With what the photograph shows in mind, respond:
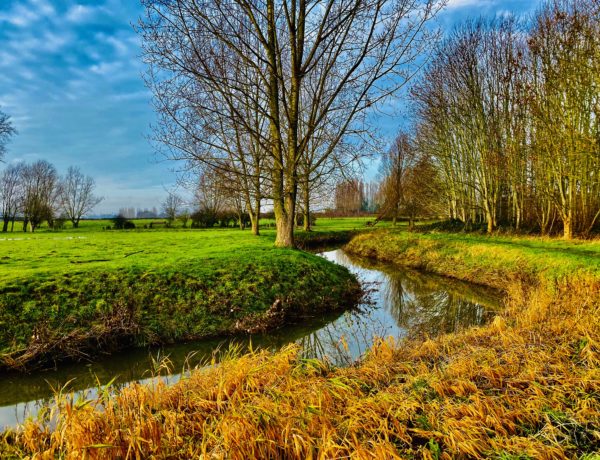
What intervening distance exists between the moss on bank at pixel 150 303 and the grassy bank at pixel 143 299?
2 centimetres

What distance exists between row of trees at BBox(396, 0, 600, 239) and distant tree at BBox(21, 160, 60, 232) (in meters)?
46.5

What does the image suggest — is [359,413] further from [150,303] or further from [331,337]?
[150,303]

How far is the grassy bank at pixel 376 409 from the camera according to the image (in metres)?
2.99

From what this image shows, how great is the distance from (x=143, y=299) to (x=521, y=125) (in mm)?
22380

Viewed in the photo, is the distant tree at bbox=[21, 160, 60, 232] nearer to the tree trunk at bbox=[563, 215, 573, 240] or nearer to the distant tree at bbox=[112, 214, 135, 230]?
the distant tree at bbox=[112, 214, 135, 230]

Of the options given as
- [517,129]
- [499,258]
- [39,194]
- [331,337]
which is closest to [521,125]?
[517,129]

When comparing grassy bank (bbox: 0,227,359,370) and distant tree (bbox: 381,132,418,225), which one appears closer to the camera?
grassy bank (bbox: 0,227,359,370)

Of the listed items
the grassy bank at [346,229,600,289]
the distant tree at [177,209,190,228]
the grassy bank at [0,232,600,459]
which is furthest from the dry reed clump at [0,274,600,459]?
the distant tree at [177,209,190,228]

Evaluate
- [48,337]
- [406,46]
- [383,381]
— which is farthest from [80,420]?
[406,46]

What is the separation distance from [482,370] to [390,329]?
3.91 m

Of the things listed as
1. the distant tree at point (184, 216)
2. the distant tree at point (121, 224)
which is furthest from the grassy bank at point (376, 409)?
the distant tree at point (184, 216)

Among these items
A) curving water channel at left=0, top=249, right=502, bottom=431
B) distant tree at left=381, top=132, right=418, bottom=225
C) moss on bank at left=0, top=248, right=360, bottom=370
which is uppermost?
distant tree at left=381, top=132, right=418, bottom=225

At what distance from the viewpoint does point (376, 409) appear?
143 inches

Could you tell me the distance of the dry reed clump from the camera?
2.98 m
